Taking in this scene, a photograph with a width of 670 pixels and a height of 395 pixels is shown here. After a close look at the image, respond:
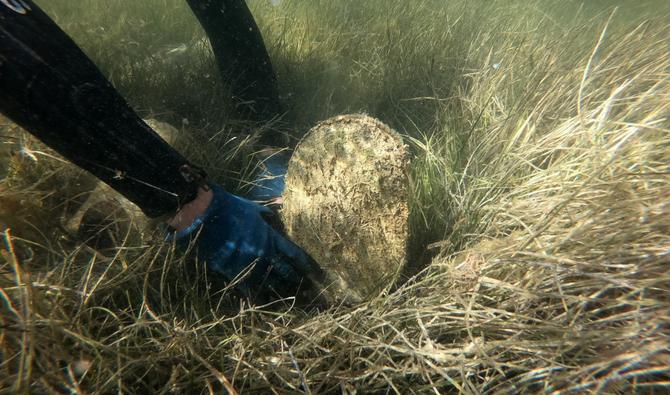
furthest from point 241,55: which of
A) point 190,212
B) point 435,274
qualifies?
point 435,274

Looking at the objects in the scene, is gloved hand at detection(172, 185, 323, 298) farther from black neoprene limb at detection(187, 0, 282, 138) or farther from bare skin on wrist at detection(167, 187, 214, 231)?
black neoprene limb at detection(187, 0, 282, 138)

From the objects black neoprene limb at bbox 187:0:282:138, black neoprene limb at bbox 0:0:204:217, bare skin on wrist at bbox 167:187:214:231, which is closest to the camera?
black neoprene limb at bbox 0:0:204:217

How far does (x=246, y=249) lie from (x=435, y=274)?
111 cm

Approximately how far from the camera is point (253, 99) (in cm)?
317

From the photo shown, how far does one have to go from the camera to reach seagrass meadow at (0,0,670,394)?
1202mm

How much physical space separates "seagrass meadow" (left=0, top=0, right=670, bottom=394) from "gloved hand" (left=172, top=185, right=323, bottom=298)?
4.8 inches

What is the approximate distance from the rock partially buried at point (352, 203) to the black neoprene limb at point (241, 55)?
4.46 ft

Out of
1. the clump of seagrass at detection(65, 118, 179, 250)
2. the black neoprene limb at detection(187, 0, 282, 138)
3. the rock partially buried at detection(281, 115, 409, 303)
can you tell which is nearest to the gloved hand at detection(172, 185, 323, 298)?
the rock partially buried at detection(281, 115, 409, 303)

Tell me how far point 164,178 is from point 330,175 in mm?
901

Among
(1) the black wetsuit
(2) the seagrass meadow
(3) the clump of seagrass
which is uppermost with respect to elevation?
(1) the black wetsuit

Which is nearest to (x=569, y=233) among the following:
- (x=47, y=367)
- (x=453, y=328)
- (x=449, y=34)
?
(x=453, y=328)

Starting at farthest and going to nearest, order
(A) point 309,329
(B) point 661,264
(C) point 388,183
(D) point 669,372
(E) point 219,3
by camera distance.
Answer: (E) point 219,3
(C) point 388,183
(A) point 309,329
(B) point 661,264
(D) point 669,372

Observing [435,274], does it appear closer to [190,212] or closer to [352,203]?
[352,203]

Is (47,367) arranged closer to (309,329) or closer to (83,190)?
(309,329)
